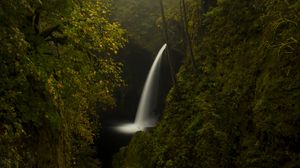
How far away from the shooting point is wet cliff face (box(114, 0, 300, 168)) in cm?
1109

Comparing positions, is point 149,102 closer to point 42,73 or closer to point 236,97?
point 236,97

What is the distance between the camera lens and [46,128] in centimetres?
980

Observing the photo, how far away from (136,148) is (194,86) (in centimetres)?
419

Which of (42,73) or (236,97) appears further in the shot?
(236,97)

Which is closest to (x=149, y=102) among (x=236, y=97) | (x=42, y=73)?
(x=236, y=97)

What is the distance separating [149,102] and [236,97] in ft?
56.9

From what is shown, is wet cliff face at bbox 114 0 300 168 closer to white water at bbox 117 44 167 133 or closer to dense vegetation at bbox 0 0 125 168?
dense vegetation at bbox 0 0 125 168

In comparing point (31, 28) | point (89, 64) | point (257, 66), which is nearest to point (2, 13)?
point (31, 28)

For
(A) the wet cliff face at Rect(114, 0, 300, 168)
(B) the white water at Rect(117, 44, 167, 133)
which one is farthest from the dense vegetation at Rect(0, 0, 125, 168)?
(B) the white water at Rect(117, 44, 167, 133)

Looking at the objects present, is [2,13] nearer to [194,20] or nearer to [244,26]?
[244,26]

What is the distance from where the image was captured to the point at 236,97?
14.0 meters

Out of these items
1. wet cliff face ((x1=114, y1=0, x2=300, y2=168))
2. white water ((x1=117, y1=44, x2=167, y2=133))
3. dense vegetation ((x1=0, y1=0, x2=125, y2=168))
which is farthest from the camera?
white water ((x1=117, y1=44, x2=167, y2=133))

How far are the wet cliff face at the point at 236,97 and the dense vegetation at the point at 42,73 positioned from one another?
442 centimetres

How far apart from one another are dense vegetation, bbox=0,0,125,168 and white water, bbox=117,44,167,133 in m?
19.0
